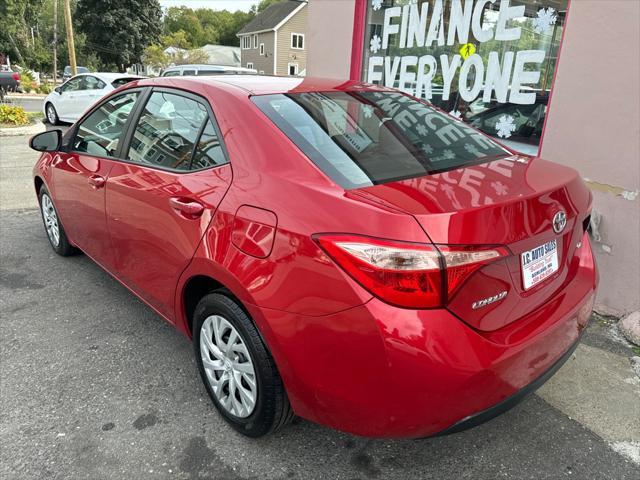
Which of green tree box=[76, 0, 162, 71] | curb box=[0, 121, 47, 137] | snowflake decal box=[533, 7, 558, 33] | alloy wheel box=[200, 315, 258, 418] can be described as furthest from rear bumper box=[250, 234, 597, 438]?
green tree box=[76, 0, 162, 71]

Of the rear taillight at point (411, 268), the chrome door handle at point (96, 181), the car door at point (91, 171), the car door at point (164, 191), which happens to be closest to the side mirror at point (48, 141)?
the car door at point (91, 171)

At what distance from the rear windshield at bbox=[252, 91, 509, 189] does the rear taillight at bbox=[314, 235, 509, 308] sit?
340mm

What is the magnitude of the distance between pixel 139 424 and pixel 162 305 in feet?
2.09

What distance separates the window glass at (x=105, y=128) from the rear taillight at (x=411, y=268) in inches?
82.5

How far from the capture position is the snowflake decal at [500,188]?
189 centimetres

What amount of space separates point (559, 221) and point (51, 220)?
4165 mm

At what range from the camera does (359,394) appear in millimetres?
1761

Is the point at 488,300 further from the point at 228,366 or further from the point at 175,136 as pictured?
the point at 175,136

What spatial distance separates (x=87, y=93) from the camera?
512 inches

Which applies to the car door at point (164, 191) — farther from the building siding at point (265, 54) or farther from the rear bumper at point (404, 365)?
the building siding at point (265, 54)

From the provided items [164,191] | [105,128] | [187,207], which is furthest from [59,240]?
[187,207]

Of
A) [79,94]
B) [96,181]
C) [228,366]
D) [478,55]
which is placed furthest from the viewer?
[79,94]

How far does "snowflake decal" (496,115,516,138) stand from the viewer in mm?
4559

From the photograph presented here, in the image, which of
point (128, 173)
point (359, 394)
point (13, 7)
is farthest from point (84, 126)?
point (13, 7)
